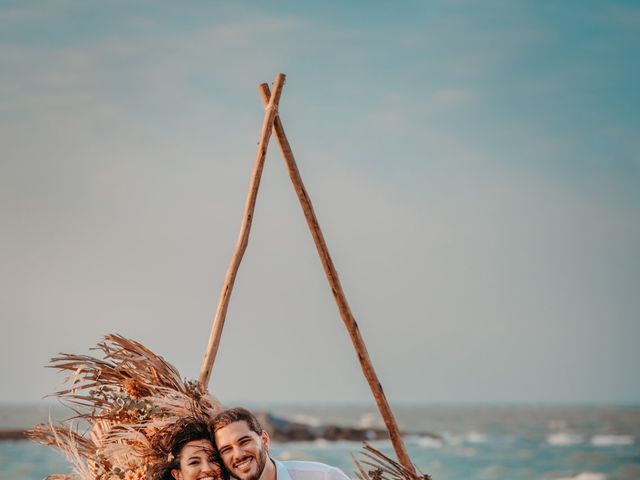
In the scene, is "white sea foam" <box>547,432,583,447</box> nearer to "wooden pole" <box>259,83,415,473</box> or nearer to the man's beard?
"wooden pole" <box>259,83,415,473</box>

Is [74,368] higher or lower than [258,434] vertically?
higher

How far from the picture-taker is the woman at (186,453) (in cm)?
356

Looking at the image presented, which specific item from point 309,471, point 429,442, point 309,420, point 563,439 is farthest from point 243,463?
point 309,420

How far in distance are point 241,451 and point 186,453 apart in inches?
9.0

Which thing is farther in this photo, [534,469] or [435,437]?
[435,437]

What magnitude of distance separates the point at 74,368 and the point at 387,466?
1.40 meters

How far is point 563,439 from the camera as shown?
25.7 metres

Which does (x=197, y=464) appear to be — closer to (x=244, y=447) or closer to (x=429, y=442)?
(x=244, y=447)

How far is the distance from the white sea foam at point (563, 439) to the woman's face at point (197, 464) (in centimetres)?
2169

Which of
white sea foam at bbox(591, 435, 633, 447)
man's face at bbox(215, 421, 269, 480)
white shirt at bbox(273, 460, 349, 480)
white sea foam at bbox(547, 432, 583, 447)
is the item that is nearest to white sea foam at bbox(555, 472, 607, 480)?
white sea foam at bbox(547, 432, 583, 447)

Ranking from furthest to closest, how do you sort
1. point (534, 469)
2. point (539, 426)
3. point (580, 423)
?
1. point (580, 423)
2. point (539, 426)
3. point (534, 469)

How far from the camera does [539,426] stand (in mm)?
31484

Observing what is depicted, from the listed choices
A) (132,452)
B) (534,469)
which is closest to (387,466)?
(132,452)

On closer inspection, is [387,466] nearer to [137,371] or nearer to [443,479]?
[137,371]
